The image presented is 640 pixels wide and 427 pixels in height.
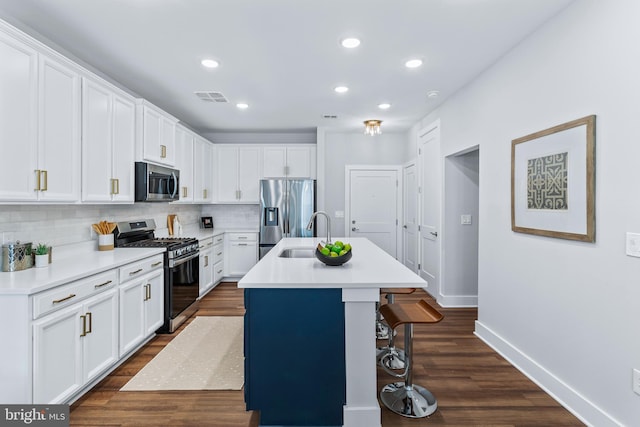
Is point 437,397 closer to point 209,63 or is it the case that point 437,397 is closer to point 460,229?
point 460,229

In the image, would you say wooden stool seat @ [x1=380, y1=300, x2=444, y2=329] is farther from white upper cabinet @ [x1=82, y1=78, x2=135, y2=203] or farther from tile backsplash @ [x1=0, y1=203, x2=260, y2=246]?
tile backsplash @ [x1=0, y1=203, x2=260, y2=246]

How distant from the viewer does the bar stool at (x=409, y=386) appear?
207cm

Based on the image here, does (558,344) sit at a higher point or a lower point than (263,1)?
lower

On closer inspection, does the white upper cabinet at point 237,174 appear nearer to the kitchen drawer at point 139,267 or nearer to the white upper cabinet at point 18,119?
the kitchen drawer at point 139,267

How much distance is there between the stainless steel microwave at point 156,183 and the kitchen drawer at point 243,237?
1.46 metres

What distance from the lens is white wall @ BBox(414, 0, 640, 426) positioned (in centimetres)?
178

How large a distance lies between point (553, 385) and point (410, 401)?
1.02m

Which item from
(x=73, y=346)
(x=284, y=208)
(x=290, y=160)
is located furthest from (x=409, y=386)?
(x=290, y=160)

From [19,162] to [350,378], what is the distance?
2359 millimetres

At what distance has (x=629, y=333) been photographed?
1.77 meters

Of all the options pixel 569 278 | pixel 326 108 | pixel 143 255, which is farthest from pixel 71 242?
pixel 569 278

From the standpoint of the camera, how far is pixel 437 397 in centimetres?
228

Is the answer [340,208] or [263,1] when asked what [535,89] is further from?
[340,208]

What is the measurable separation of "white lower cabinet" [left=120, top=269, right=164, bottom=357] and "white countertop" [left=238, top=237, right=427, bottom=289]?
1182 millimetres
